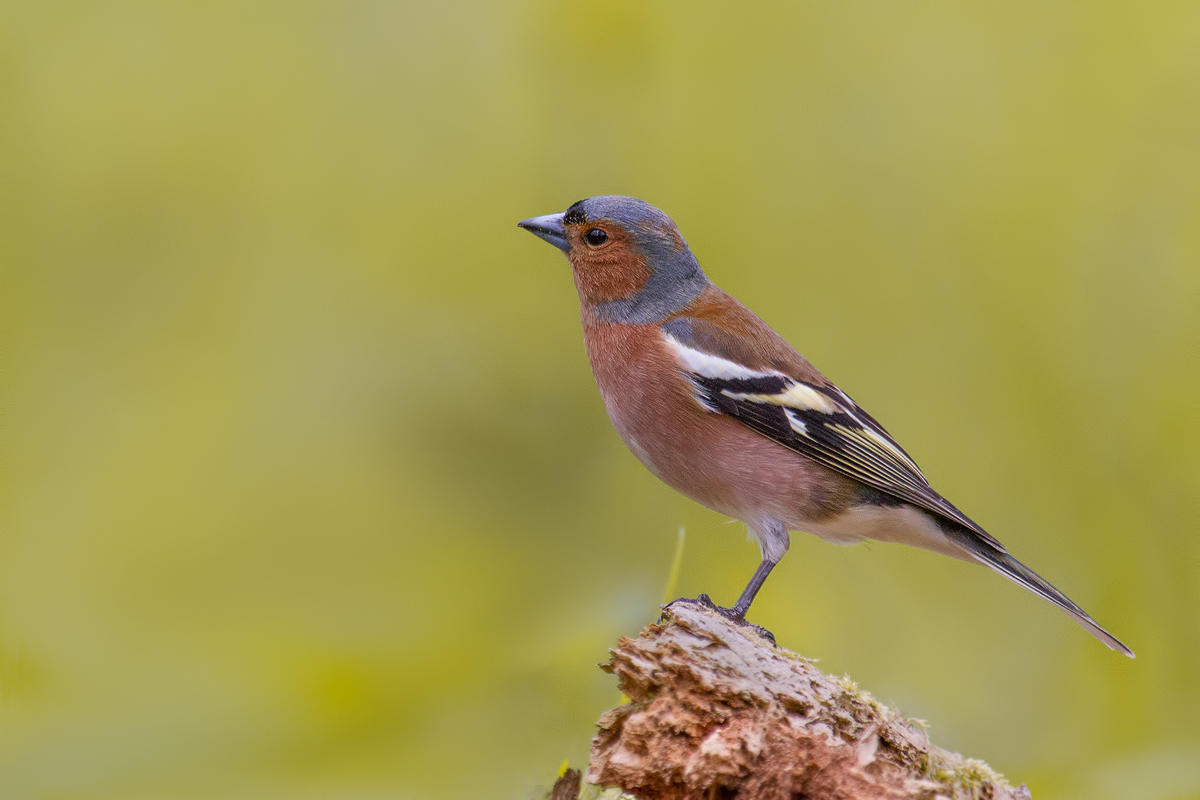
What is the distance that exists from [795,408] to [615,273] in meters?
0.61

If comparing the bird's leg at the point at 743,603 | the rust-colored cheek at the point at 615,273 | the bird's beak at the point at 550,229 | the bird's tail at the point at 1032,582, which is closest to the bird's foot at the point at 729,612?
the bird's leg at the point at 743,603

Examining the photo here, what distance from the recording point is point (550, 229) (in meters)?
2.78

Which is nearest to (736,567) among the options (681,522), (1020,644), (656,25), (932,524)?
(681,522)

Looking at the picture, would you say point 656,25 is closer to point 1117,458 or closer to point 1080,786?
point 1117,458

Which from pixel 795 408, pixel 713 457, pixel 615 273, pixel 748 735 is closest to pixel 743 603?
pixel 713 457

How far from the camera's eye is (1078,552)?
3.30 meters

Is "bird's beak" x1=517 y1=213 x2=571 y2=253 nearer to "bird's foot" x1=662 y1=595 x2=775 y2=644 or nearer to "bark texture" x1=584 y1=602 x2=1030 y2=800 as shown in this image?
"bird's foot" x1=662 y1=595 x2=775 y2=644

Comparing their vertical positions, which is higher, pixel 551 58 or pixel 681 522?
pixel 551 58

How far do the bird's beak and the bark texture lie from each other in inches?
47.1

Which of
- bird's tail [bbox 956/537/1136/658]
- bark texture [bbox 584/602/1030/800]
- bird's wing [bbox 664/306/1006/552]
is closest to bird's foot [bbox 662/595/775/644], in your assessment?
bark texture [bbox 584/602/1030/800]

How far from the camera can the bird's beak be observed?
9.10ft

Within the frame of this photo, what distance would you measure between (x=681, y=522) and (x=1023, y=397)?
120 centimetres

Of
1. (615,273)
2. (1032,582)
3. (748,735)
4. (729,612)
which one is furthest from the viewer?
(615,273)

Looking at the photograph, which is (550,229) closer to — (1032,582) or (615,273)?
(615,273)
